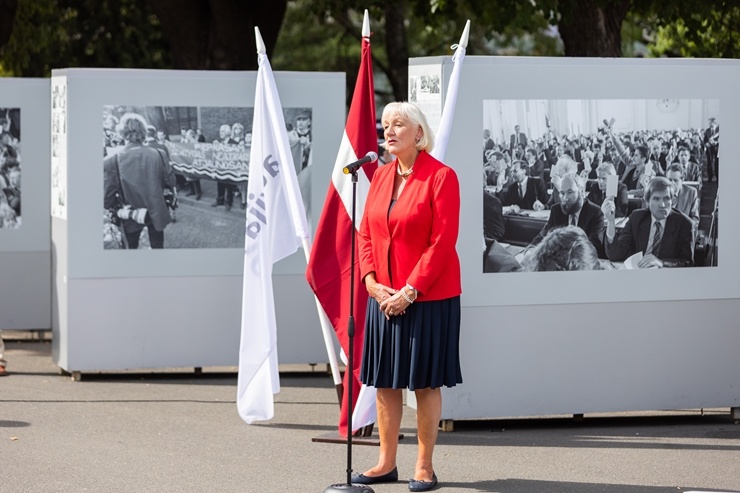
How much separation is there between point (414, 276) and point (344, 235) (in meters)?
1.82

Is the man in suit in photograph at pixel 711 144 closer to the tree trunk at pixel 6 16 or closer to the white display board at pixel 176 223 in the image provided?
the white display board at pixel 176 223

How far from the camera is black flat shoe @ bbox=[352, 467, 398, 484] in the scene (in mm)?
8078

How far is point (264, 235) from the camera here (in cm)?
1013

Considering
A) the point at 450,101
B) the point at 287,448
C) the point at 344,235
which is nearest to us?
the point at 287,448

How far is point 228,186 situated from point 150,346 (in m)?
1.53

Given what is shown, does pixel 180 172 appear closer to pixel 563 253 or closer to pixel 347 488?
pixel 563 253

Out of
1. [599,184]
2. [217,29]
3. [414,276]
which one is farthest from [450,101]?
[217,29]

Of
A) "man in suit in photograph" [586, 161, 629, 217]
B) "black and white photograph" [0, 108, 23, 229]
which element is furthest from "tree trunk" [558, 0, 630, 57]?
"man in suit in photograph" [586, 161, 629, 217]

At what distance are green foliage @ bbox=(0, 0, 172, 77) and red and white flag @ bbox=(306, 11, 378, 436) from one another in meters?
17.9

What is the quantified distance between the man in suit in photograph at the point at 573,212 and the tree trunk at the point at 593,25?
8.35 meters

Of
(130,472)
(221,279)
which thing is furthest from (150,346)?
(130,472)

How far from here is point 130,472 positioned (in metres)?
8.36

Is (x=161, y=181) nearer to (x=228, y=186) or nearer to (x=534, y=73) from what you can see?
(x=228, y=186)

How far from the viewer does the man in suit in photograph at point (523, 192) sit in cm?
967
